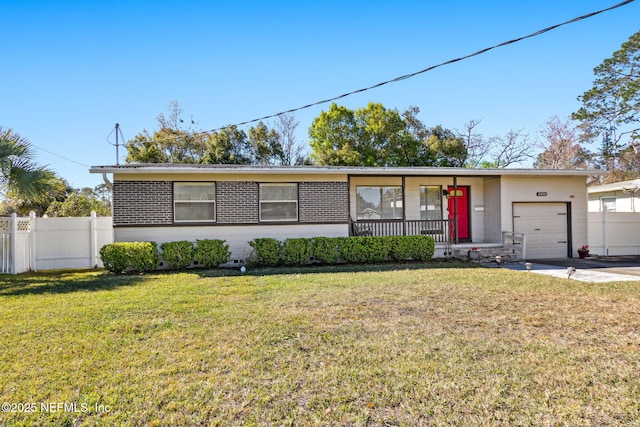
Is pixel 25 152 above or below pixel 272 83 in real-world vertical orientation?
below

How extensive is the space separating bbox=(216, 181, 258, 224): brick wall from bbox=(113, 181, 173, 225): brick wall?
1.41m

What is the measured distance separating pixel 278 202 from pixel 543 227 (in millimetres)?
9100

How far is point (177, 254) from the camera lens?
1061 centimetres

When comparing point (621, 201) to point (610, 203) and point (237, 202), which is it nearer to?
point (610, 203)

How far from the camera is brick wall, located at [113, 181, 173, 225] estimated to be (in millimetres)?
10906

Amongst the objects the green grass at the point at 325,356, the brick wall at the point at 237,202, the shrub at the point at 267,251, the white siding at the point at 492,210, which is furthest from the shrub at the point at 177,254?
the white siding at the point at 492,210

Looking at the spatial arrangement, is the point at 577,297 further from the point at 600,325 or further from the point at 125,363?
the point at 125,363

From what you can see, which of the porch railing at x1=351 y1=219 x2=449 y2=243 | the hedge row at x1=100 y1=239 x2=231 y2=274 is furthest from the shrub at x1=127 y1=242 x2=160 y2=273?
the porch railing at x1=351 y1=219 x2=449 y2=243

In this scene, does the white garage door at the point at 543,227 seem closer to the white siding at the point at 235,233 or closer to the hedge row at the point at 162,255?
the white siding at the point at 235,233

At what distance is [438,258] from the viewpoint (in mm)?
12641

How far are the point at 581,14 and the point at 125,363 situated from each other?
26.1ft

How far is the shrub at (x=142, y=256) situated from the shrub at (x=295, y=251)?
3.53 metres

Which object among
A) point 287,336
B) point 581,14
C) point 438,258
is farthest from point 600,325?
point 438,258

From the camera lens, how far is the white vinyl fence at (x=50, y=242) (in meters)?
10.3
